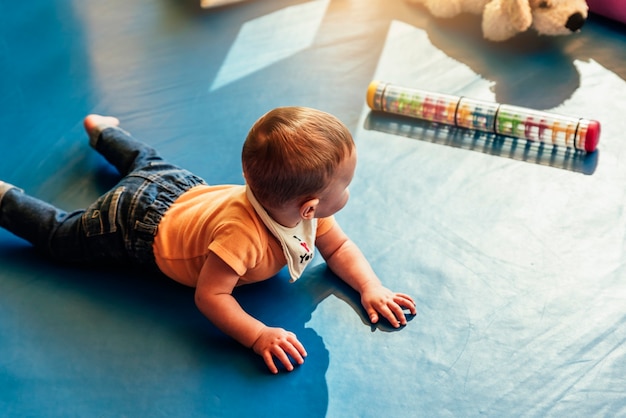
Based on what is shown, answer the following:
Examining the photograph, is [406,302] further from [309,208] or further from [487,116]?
[487,116]

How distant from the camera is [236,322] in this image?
125 centimetres

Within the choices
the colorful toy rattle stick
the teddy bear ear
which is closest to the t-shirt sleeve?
the colorful toy rattle stick

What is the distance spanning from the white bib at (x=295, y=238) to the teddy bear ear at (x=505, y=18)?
0.90 m

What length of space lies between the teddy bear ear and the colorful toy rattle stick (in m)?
0.31

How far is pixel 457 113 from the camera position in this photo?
1730 millimetres

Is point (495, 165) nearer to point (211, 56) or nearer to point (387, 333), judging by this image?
point (387, 333)

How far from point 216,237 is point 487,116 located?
75 cm

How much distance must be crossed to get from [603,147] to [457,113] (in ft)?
1.03

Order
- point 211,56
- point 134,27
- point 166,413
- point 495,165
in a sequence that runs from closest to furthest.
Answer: point 166,413 → point 495,165 → point 211,56 → point 134,27

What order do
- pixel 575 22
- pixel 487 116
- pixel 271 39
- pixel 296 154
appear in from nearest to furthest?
pixel 296 154, pixel 487 116, pixel 575 22, pixel 271 39

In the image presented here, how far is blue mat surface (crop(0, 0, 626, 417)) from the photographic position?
122 cm

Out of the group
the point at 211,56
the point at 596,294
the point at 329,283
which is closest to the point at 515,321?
the point at 596,294

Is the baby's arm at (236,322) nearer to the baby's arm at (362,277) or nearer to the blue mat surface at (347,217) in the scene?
the blue mat surface at (347,217)

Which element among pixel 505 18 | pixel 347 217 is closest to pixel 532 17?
pixel 505 18
